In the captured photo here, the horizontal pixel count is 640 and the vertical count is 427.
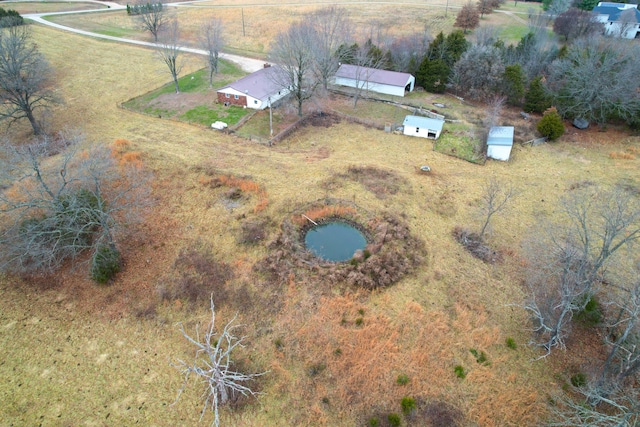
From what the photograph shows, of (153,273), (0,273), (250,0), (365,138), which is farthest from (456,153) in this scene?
(250,0)

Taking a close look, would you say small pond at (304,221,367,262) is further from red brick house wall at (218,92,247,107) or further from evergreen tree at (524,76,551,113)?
evergreen tree at (524,76,551,113)

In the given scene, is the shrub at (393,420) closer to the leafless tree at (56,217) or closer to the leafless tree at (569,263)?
the leafless tree at (569,263)

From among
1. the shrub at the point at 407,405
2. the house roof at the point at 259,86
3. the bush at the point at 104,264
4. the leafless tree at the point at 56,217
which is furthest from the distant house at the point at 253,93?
the shrub at the point at 407,405

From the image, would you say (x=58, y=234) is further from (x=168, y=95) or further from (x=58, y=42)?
(x=58, y=42)

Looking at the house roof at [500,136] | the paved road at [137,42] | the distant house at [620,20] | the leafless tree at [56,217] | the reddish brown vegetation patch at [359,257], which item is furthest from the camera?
the distant house at [620,20]

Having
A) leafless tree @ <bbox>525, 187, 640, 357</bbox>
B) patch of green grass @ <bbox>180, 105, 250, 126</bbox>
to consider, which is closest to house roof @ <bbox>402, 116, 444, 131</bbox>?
leafless tree @ <bbox>525, 187, 640, 357</bbox>
